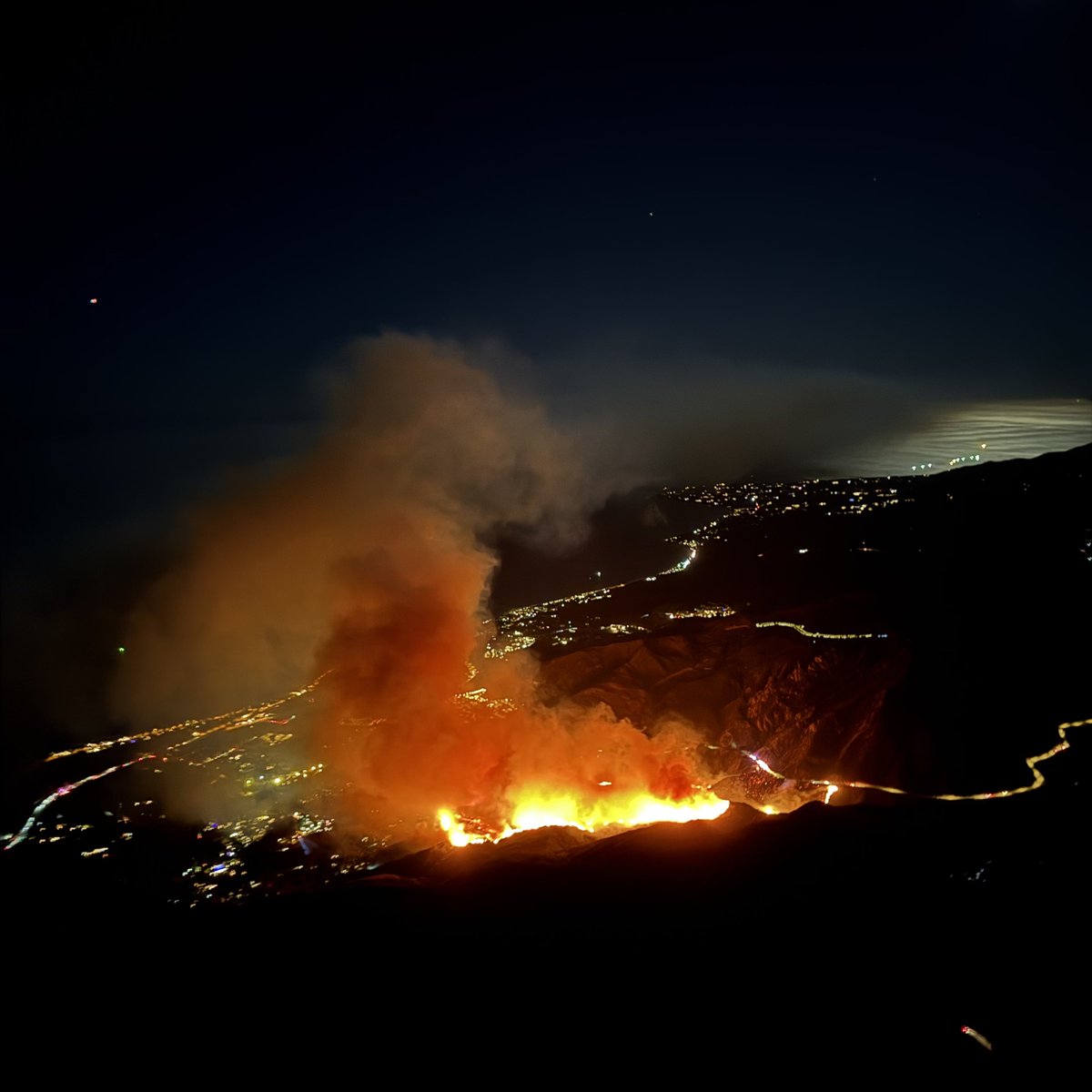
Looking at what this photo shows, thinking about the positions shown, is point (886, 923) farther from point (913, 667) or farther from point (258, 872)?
point (258, 872)

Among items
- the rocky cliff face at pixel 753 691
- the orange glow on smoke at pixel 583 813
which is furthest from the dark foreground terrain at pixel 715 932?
the orange glow on smoke at pixel 583 813

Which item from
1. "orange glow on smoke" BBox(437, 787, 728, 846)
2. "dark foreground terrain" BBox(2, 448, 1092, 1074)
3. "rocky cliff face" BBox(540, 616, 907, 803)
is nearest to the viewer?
"dark foreground terrain" BBox(2, 448, 1092, 1074)

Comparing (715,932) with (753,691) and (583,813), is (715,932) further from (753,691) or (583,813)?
(753,691)

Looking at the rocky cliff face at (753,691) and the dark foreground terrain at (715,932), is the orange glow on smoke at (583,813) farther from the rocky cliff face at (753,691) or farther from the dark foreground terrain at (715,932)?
the dark foreground terrain at (715,932)

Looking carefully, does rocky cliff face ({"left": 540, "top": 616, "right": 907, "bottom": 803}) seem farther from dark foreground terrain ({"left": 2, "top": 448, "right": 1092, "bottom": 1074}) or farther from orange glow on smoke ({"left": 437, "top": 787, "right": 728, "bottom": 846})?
orange glow on smoke ({"left": 437, "top": 787, "right": 728, "bottom": 846})

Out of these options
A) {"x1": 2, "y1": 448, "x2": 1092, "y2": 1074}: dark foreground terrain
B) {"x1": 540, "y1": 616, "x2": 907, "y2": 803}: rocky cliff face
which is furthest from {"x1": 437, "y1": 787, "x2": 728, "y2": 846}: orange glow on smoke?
{"x1": 2, "y1": 448, "x2": 1092, "y2": 1074}: dark foreground terrain
